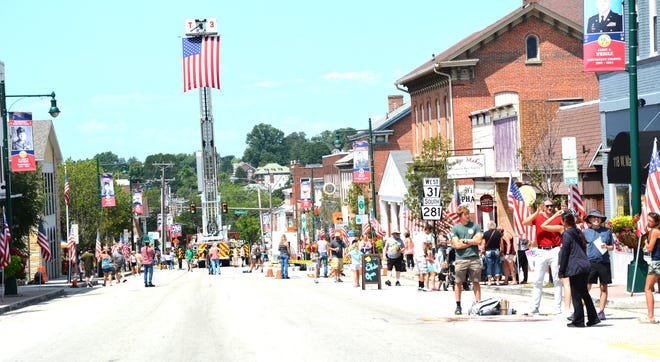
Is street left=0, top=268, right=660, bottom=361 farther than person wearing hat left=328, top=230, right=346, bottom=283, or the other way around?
person wearing hat left=328, top=230, right=346, bottom=283

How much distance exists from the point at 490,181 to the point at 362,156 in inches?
421

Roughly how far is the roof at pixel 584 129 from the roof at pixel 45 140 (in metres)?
34.7

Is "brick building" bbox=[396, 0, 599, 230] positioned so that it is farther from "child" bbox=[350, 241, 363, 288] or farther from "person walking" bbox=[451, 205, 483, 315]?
"person walking" bbox=[451, 205, 483, 315]

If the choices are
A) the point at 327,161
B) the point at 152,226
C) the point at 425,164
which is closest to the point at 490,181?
the point at 425,164

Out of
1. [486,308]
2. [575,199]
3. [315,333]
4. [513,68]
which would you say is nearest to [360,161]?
[513,68]

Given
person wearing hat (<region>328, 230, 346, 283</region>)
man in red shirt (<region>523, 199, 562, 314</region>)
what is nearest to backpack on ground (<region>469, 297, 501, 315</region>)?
man in red shirt (<region>523, 199, 562, 314</region>)

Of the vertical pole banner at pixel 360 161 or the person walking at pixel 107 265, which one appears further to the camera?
the vertical pole banner at pixel 360 161

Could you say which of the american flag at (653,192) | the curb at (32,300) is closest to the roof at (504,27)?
the curb at (32,300)

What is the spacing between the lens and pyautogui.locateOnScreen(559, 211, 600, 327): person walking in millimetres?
16453

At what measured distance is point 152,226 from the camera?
164500 mm

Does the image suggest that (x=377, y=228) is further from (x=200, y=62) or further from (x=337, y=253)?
(x=200, y=62)

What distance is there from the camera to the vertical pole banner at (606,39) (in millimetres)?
23688

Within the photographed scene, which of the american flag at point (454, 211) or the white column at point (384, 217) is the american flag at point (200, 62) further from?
the american flag at point (454, 211)

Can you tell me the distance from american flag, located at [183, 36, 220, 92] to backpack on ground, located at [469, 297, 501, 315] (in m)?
44.6
